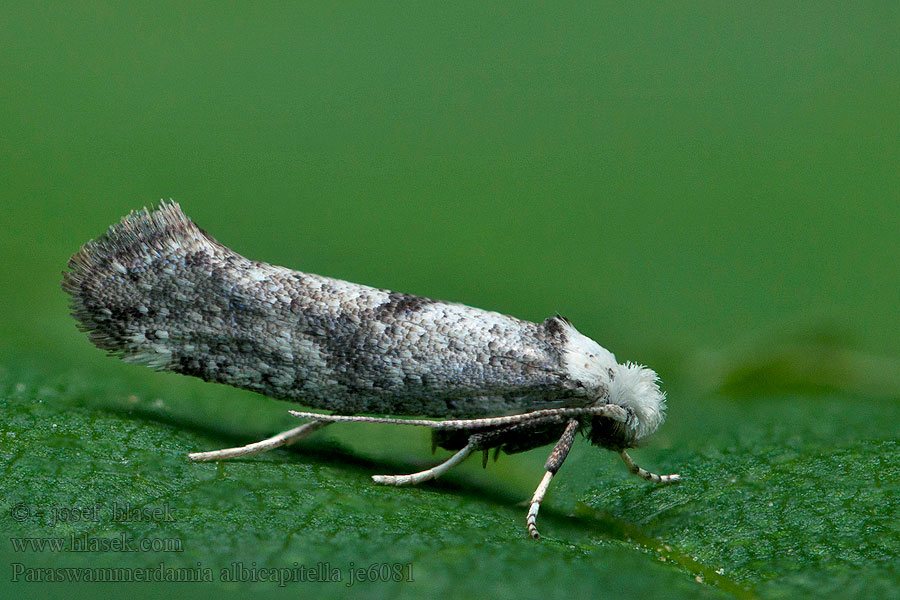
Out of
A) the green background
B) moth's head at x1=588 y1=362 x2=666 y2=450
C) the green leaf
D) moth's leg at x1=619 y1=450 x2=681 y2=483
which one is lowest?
the green leaf

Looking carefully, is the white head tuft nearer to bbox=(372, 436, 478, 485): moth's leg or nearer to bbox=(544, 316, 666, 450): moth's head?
bbox=(544, 316, 666, 450): moth's head

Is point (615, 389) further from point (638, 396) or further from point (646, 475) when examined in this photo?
point (646, 475)

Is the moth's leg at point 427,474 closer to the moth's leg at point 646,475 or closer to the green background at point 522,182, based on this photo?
the green background at point 522,182

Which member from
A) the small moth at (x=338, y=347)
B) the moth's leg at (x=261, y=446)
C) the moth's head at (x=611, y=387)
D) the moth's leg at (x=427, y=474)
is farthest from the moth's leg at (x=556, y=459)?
the moth's leg at (x=261, y=446)

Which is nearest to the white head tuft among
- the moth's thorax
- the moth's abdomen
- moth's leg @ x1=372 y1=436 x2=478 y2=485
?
the moth's thorax

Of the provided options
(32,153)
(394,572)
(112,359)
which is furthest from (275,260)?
(394,572)

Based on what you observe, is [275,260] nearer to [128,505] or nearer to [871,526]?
[128,505]
